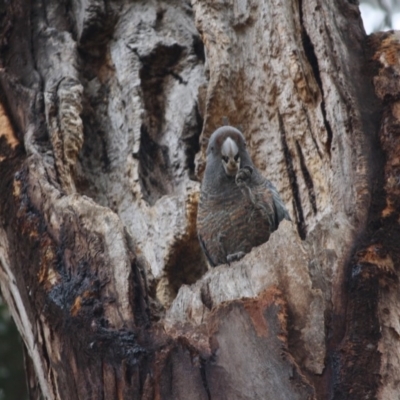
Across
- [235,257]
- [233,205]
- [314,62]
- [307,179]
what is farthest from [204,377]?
[314,62]

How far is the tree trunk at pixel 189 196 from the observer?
8.06 feet

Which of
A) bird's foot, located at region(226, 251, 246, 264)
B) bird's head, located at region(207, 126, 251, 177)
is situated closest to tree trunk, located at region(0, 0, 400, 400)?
bird's foot, located at region(226, 251, 246, 264)

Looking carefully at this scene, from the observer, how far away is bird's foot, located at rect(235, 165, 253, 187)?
3.76 metres

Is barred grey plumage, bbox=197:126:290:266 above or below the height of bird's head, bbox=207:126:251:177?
below

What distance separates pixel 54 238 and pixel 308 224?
1.47m

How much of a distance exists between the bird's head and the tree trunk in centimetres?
Answer: 33

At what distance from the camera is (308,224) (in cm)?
388

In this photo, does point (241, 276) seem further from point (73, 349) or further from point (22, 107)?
point (22, 107)

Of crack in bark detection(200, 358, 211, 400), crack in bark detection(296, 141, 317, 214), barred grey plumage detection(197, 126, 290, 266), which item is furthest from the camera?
crack in bark detection(296, 141, 317, 214)

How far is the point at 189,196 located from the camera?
4.11 metres

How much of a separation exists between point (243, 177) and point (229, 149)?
0.17m

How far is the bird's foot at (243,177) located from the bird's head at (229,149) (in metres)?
0.03

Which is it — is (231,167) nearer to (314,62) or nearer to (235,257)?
(235,257)

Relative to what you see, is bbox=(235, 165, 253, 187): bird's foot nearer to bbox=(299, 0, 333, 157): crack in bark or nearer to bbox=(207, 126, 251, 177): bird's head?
bbox=(207, 126, 251, 177): bird's head
